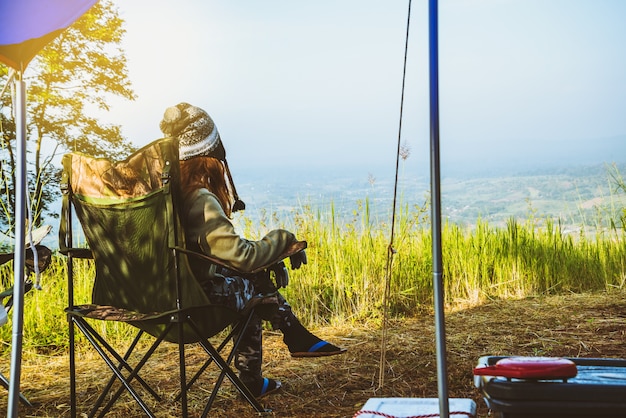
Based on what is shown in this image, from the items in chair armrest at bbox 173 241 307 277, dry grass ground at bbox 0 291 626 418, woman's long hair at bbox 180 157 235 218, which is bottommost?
dry grass ground at bbox 0 291 626 418

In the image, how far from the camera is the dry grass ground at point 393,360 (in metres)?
3.04

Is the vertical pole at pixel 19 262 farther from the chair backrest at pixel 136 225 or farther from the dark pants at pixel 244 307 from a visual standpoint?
the dark pants at pixel 244 307

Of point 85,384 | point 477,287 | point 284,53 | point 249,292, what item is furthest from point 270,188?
point 284,53

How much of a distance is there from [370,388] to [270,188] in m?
2.25

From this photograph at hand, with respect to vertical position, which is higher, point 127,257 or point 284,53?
point 284,53

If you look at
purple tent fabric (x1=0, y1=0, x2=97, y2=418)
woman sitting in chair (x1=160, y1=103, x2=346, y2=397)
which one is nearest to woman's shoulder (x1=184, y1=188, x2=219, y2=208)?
woman sitting in chair (x1=160, y1=103, x2=346, y2=397)

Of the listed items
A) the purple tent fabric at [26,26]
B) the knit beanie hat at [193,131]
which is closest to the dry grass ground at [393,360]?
the knit beanie hat at [193,131]

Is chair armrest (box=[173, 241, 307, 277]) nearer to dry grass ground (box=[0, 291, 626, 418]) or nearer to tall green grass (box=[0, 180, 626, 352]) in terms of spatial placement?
dry grass ground (box=[0, 291, 626, 418])

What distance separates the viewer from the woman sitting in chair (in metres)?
2.54

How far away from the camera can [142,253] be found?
100 inches

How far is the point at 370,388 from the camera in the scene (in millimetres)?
3188

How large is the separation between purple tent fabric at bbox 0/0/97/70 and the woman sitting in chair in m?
0.69

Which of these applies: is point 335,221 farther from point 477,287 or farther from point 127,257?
point 127,257

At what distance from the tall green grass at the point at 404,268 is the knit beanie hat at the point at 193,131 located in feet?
6.96
